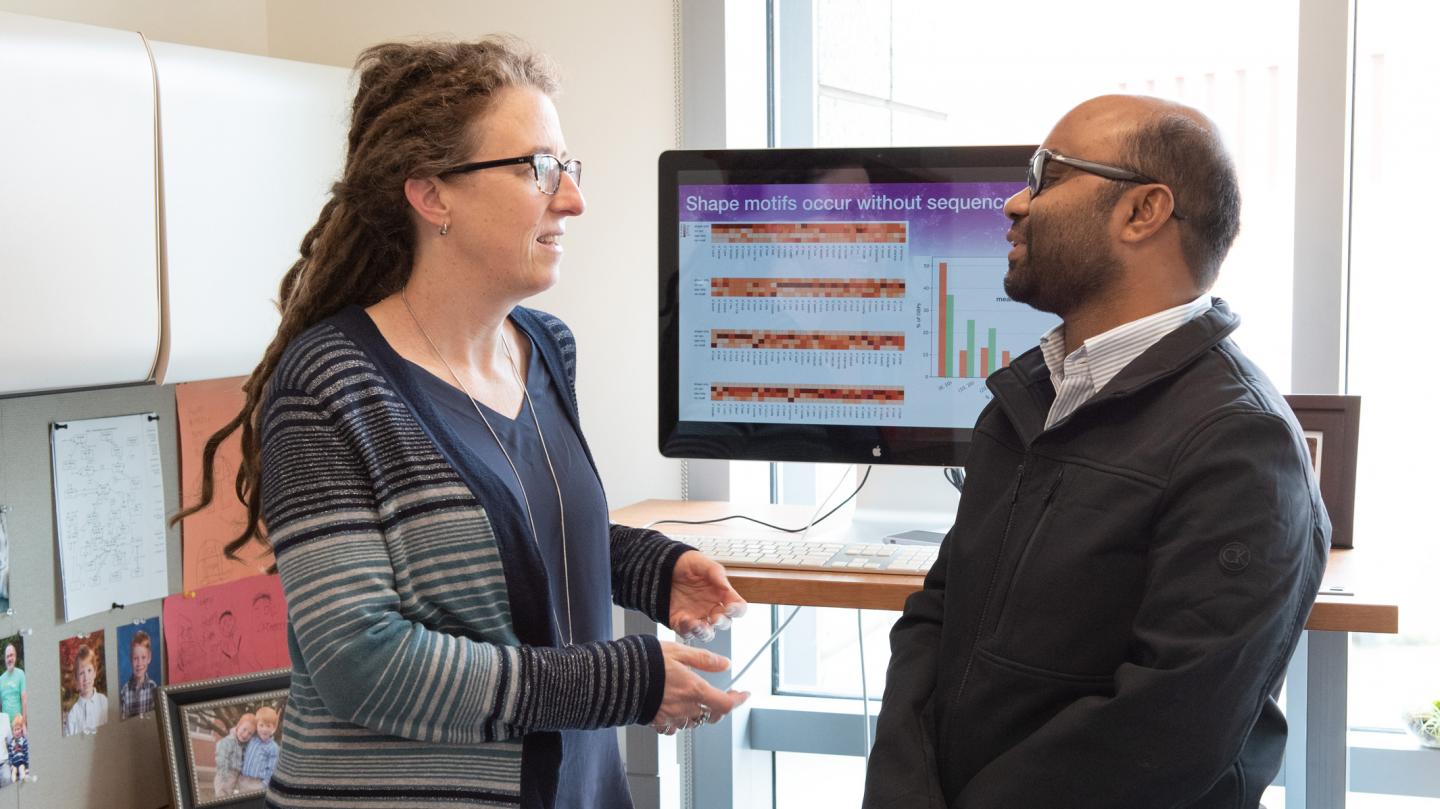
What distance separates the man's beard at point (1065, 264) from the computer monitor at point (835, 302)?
0.56 m

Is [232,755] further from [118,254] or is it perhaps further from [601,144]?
[601,144]

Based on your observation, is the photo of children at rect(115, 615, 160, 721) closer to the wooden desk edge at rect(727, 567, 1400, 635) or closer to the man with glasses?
the wooden desk edge at rect(727, 567, 1400, 635)

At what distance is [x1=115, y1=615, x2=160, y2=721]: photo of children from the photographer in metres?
2.09

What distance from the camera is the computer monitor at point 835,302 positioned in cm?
187

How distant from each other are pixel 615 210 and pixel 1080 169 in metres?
1.26

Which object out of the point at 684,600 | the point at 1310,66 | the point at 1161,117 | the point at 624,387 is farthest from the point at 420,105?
the point at 1310,66

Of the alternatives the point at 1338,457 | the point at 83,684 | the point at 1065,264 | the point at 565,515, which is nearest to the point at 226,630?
the point at 83,684

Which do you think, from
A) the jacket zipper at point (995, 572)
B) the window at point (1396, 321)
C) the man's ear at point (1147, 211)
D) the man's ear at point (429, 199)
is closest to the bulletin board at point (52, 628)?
the man's ear at point (429, 199)

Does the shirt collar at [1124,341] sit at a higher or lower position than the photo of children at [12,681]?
higher

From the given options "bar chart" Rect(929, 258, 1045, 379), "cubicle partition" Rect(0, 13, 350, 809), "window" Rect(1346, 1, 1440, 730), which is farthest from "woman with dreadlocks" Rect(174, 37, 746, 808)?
"window" Rect(1346, 1, 1440, 730)

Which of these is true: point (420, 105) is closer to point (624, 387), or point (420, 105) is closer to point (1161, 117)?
point (1161, 117)

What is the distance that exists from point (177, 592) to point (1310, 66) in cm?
207

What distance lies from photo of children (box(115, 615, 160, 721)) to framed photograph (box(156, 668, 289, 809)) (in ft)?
0.12

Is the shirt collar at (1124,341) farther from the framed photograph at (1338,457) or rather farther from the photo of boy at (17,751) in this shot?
the photo of boy at (17,751)
